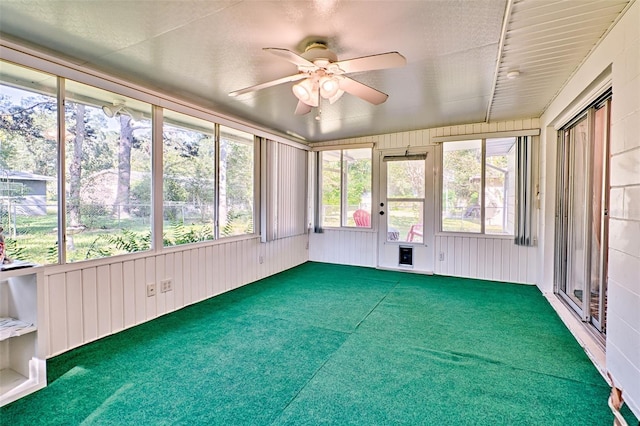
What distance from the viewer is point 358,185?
5.45 m

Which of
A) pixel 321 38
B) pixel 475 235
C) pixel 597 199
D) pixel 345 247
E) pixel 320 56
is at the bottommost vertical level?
pixel 345 247

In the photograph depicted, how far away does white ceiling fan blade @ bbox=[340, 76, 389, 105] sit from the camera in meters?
2.20

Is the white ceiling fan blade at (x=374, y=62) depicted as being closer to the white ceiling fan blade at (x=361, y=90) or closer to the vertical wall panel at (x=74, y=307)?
the white ceiling fan blade at (x=361, y=90)

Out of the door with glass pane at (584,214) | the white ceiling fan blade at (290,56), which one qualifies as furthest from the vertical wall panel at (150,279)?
the door with glass pane at (584,214)

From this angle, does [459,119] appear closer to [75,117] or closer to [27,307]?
[75,117]

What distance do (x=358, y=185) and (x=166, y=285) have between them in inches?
133

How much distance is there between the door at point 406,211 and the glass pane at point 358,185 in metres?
0.24

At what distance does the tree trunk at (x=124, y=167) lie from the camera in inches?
110

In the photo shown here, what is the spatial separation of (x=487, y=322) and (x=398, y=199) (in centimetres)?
251

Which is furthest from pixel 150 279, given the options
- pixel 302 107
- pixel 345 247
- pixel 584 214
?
pixel 584 214

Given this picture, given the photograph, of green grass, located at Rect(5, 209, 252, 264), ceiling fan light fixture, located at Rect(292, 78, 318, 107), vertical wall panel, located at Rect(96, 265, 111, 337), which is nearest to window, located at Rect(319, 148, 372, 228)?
green grass, located at Rect(5, 209, 252, 264)

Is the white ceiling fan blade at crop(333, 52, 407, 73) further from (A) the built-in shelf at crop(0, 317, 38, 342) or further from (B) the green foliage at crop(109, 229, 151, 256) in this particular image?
(A) the built-in shelf at crop(0, 317, 38, 342)

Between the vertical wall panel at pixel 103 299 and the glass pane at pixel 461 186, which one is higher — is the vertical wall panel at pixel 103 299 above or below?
below

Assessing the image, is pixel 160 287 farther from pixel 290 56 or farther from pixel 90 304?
pixel 290 56
